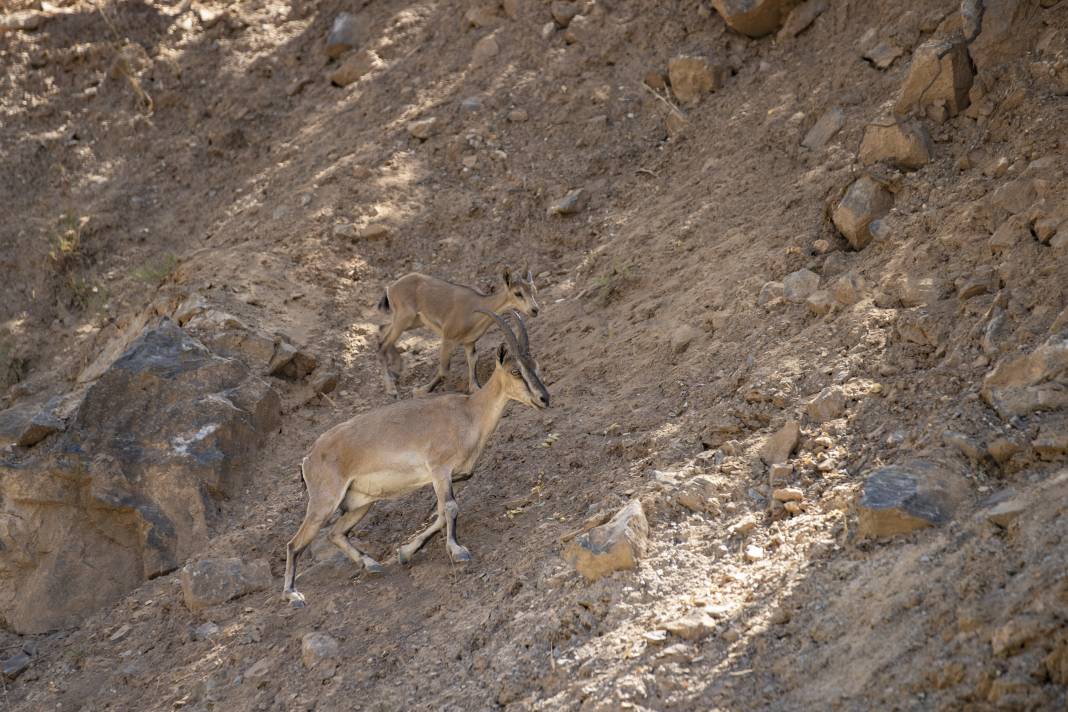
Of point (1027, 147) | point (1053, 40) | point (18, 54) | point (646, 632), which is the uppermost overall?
point (18, 54)

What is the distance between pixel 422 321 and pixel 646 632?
5874 millimetres

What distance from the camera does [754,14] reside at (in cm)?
1272

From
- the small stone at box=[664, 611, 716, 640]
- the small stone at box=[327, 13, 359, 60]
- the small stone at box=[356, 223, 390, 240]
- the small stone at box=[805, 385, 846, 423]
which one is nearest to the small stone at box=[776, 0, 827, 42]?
the small stone at box=[356, 223, 390, 240]

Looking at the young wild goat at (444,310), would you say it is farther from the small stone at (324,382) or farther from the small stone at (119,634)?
the small stone at (119,634)

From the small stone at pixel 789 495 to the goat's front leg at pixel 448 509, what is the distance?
235 centimetres

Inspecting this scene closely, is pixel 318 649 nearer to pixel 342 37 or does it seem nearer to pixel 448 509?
pixel 448 509

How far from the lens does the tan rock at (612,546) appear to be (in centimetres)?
671

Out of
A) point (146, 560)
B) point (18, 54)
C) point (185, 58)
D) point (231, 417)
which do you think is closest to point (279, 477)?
point (231, 417)

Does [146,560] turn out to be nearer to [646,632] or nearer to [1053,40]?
[646,632]

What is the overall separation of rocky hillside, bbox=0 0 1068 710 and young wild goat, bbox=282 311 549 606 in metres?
0.33

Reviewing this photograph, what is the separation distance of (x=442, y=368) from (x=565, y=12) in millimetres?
6053

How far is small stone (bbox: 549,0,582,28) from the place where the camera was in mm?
14570

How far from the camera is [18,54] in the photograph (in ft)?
55.7

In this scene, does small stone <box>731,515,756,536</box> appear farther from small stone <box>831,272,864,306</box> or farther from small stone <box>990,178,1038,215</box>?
small stone <box>990,178,1038,215</box>
